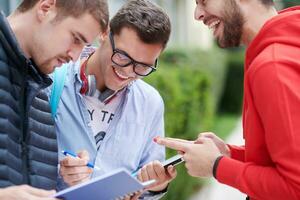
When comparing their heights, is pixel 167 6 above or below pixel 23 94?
below

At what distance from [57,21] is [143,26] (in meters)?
0.71

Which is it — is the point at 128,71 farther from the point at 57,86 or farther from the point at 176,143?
the point at 176,143

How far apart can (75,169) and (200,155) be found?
59 cm

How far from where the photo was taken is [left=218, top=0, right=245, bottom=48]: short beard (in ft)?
8.71

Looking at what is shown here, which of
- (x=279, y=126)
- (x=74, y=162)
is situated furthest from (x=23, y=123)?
(x=279, y=126)

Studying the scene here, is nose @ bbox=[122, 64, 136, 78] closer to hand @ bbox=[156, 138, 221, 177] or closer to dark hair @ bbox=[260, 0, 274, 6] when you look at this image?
hand @ bbox=[156, 138, 221, 177]

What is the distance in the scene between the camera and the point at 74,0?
8.54 ft

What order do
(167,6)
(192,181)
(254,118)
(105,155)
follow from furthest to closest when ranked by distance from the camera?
(167,6), (192,181), (105,155), (254,118)

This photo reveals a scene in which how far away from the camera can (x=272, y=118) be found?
229 centimetres

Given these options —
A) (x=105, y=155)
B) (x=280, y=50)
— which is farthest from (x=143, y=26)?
(x=280, y=50)

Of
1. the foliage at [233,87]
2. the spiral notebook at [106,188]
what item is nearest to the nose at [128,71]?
the spiral notebook at [106,188]

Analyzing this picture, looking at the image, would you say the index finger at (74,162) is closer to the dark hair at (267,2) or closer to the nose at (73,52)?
the nose at (73,52)

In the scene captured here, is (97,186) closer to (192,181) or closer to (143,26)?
(143,26)

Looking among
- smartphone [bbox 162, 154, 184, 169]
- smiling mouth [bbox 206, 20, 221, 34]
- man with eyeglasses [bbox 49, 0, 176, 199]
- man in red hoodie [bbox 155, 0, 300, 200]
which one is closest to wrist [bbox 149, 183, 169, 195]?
man with eyeglasses [bbox 49, 0, 176, 199]
